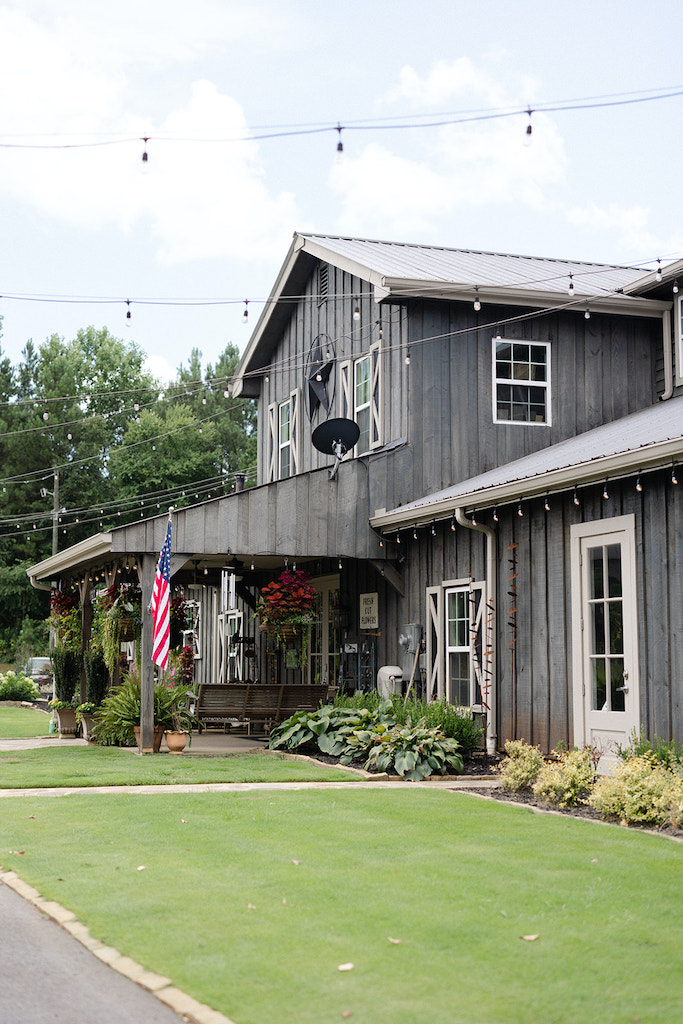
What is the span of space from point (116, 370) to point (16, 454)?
29.2 ft

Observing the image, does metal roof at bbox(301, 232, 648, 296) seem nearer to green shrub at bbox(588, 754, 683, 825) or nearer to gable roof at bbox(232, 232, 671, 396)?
gable roof at bbox(232, 232, 671, 396)

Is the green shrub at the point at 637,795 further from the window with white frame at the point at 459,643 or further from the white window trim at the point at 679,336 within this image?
the white window trim at the point at 679,336

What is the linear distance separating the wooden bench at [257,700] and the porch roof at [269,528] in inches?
80.2

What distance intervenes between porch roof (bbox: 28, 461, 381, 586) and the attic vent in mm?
4177

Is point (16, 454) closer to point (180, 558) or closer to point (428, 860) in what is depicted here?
point (180, 558)

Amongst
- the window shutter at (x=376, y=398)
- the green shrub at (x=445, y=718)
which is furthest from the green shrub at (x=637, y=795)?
the window shutter at (x=376, y=398)

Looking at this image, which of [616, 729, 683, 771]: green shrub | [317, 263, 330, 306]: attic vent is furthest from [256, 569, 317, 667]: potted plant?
[616, 729, 683, 771]: green shrub

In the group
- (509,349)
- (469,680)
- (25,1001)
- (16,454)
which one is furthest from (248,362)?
(16,454)

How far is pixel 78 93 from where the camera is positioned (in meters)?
11.1

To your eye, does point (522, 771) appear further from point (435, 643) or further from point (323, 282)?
point (323, 282)

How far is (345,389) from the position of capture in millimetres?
17109

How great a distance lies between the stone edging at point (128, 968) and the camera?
3.97 metres

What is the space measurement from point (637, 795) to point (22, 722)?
16.0 meters

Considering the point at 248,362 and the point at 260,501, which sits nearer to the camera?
the point at 260,501
